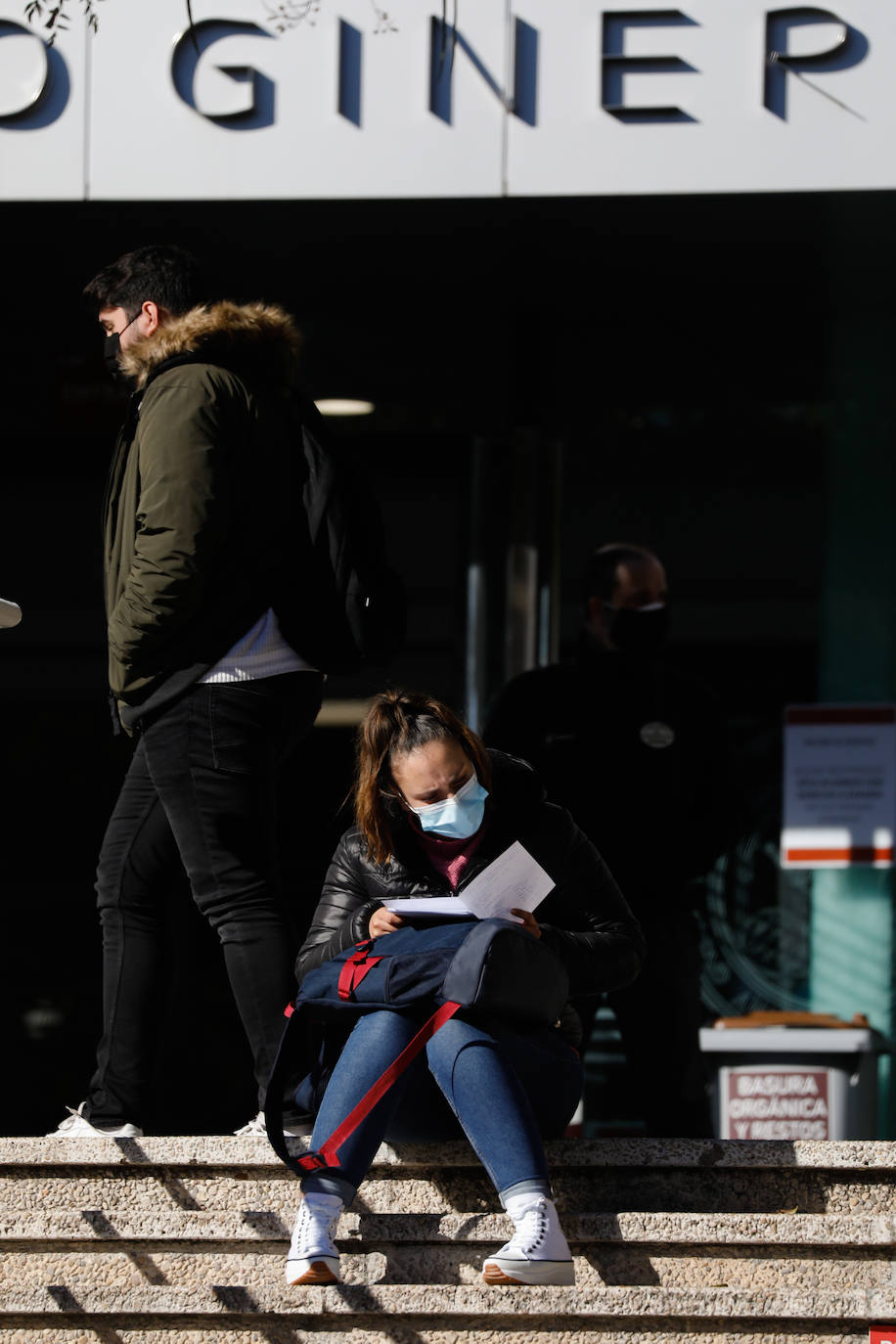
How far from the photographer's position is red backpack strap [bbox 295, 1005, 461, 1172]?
309 cm

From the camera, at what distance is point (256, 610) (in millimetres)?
3672

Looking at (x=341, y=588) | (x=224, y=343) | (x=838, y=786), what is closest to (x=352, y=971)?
(x=341, y=588)

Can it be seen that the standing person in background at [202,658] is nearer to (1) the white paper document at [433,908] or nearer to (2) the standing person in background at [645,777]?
(1) the white paper document at [433,908]

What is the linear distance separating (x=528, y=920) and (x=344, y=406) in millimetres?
4080

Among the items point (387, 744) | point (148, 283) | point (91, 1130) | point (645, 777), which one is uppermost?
point (148, 283)

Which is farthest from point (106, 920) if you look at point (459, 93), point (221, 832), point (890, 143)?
point (890, 143)

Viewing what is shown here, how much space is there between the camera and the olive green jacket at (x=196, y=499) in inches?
140

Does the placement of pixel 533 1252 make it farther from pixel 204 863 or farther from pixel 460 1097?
pixel 204 863

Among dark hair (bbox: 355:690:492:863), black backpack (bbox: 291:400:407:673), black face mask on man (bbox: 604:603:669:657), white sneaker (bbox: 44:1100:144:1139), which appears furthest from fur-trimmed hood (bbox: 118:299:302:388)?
white sneaker (bbox: 44:1100:144:1139)

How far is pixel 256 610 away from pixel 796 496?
381 centimetres

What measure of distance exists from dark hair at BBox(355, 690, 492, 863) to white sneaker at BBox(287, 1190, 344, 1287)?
747 mm

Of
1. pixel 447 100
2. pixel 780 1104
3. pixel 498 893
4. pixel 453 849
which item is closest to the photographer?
pixel 498 893

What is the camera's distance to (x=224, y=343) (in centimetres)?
375

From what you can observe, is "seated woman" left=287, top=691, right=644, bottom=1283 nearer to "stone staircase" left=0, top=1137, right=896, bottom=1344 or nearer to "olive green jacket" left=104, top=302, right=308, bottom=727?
"stone staircase" left=0, top=1137, right=896, bottom=1344
